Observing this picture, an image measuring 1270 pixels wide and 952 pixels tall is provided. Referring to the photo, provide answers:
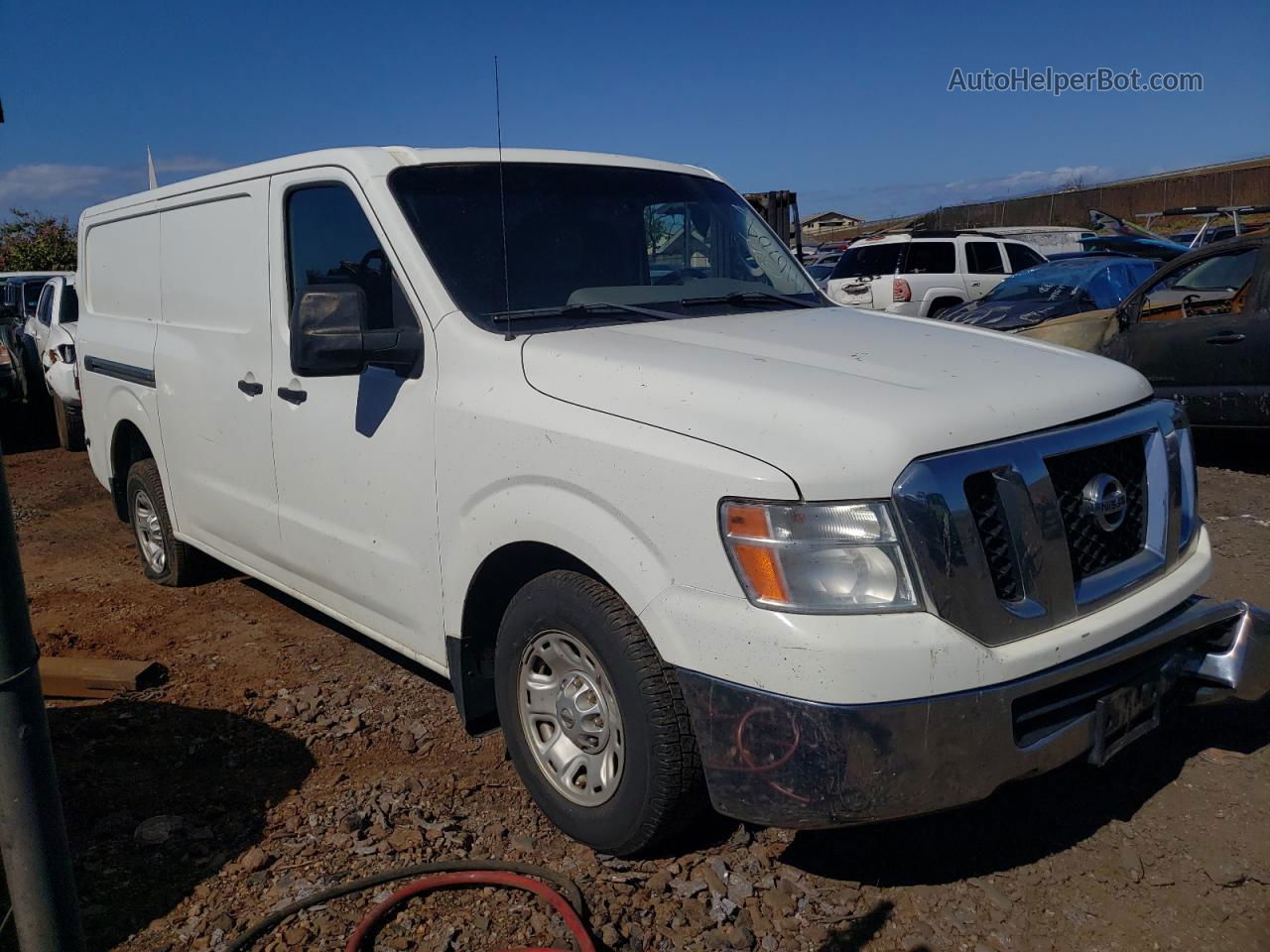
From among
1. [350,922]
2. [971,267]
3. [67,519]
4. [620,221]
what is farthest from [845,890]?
[971,267]

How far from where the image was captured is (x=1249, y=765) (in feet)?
11.3

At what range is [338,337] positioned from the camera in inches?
125

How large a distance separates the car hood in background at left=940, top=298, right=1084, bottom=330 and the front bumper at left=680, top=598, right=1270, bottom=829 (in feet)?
25.5

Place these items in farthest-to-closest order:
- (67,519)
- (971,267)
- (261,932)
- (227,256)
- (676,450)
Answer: (971,267) < (67,519) < (227,256) < (261,932) < (676,450)

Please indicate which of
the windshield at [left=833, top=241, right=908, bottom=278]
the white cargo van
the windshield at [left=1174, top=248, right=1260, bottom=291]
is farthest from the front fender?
the windshield at [left=833, top=241, right=908, bottom=278]

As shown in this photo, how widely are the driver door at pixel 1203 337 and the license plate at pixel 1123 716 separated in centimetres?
478

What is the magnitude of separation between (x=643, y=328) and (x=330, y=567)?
5.07 feet

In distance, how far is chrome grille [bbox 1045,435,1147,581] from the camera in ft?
8.63

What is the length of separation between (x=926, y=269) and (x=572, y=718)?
1458 centimetres

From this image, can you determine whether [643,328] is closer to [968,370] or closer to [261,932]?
[968,370]

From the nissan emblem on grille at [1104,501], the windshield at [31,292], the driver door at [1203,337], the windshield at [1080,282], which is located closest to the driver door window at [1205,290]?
Answer: the driver door at [1203,337]

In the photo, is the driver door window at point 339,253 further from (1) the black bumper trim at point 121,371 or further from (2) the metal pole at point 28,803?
(2) the metal pole at point 28,803

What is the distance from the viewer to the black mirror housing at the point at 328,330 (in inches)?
125

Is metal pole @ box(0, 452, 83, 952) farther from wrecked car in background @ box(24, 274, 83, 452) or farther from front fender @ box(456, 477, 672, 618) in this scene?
wrecked car in background @ box(24, 274, 83, 452)
